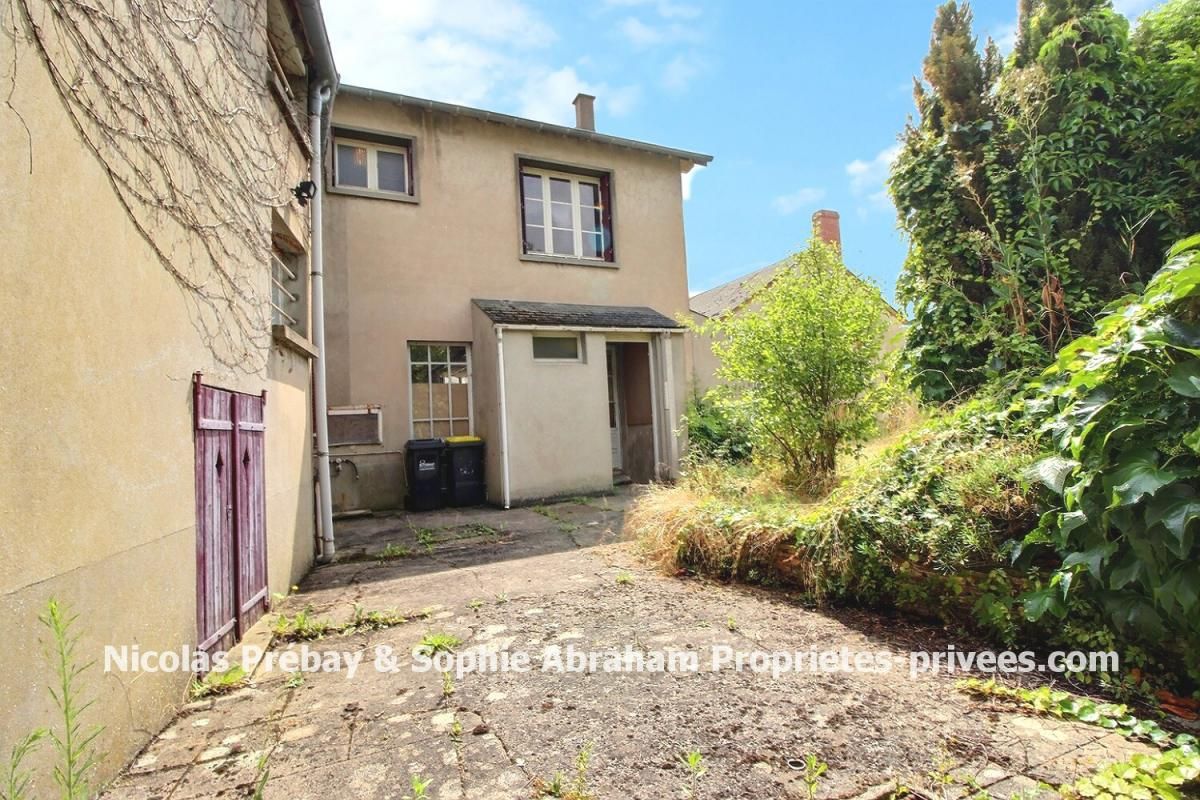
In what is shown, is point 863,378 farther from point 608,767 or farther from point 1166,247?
point 608,767

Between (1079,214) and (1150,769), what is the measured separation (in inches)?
189

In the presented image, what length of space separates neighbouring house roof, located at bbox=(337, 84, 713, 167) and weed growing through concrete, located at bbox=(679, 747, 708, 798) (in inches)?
393

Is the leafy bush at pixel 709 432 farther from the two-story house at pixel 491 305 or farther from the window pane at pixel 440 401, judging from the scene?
the window pane at pixel 440 401

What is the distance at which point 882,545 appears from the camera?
12.0 feet

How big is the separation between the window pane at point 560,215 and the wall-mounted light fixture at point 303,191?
5437 mm

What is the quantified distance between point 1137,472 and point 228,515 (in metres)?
4.90

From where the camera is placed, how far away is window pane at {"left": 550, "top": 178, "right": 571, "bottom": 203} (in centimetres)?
1090

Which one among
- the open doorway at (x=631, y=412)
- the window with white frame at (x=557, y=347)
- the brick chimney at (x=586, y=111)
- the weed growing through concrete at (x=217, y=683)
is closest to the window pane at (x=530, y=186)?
the brick chimney at (x=586, y=111)

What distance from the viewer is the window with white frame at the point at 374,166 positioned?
9.24 metres

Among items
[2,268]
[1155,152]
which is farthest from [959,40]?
[2,268]

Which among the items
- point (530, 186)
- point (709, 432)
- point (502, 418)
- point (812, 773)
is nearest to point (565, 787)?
point (812, 773)

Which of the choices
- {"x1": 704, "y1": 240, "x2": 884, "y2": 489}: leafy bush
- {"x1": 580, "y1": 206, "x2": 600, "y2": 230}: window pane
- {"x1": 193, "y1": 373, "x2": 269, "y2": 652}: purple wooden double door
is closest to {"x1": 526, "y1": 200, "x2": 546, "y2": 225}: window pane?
{"x1": 580, "y1": 206, "x2": 600, "y2": 230}: window pane

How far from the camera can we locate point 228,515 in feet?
11.6

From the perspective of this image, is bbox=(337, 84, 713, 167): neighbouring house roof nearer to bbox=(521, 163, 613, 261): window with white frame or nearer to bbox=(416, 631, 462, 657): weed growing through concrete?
bbox=(521, 163, 613, 261): window with white frame
